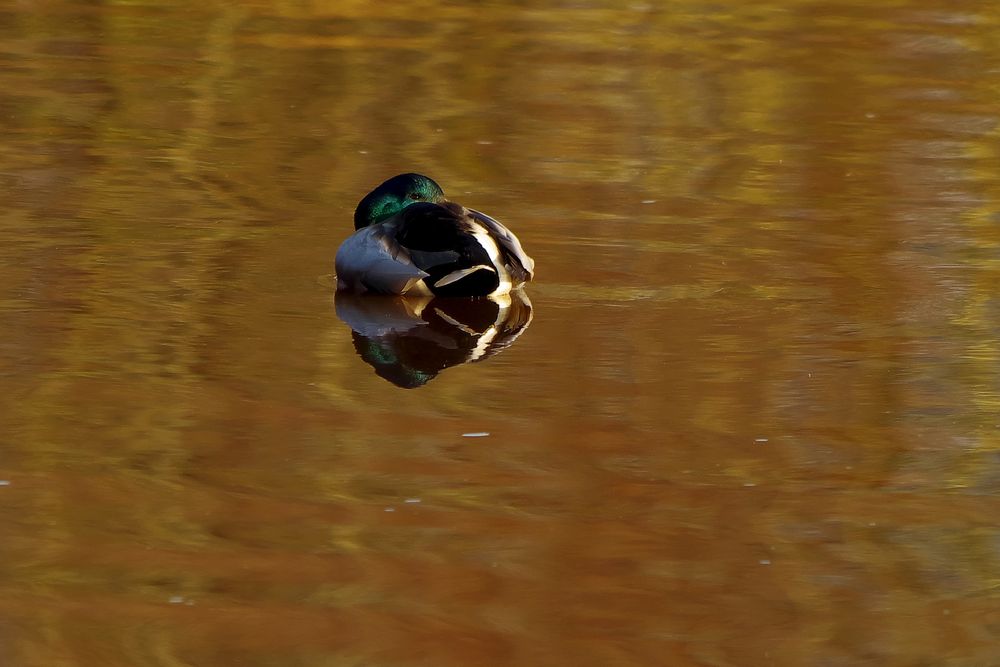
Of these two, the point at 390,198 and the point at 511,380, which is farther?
the point at 390,198

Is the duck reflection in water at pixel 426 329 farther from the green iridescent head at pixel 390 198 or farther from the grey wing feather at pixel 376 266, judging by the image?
the green iridescent head at pixel 390 198

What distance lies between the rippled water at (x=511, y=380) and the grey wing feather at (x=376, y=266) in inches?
4.5

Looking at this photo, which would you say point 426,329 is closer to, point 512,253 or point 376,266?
point 376,266

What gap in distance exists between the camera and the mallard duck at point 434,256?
315 inches

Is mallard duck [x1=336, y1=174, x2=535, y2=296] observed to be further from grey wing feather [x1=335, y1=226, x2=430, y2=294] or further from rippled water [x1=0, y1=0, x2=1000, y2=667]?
rippled water [x1=0, y1=0, x2=1000, y2=667]

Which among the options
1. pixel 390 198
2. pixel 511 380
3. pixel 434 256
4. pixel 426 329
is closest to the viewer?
pixel 511 380

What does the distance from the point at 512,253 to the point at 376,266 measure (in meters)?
0.57

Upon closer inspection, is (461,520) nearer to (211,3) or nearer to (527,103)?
(527,103)

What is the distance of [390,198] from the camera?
333 inches

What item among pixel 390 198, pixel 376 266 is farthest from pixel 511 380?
pixel 390 198

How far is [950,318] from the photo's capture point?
25.5ft

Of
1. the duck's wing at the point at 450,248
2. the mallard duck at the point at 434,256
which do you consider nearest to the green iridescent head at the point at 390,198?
the mallard duck at the point at 434,256

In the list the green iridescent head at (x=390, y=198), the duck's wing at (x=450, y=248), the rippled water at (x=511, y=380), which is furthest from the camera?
the green iridescent head at (x=390, y=198)

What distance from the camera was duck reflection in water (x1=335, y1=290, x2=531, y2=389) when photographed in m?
7.22
